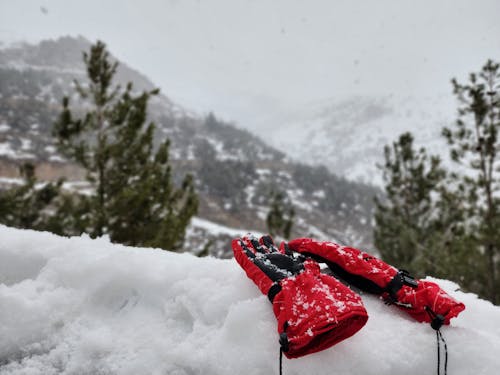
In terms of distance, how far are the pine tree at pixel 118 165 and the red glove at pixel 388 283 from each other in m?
5.04

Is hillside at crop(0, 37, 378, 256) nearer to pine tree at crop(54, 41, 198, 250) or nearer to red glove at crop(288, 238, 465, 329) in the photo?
pine tree at crop(54, 41, 198, 250)

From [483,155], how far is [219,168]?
5058cm

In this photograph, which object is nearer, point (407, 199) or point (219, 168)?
point (407, 199)

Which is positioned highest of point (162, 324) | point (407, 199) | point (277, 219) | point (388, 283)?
point (388, 283)

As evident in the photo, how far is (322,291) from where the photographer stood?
55.8 inches

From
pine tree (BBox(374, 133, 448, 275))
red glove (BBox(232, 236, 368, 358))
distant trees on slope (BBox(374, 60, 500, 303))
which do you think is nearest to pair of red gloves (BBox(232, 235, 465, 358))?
red glove (BBox(232, 236, 368, 358))

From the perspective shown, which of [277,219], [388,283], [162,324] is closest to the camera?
[162,324]

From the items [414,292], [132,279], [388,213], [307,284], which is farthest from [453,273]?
[132,279]

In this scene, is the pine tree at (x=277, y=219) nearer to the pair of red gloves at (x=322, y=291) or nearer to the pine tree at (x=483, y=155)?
the pine tree at (x=483, y=155)

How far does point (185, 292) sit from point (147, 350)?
34cm

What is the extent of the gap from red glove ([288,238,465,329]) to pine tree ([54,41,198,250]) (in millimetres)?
5035

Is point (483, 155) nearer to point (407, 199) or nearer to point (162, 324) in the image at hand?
point (407, 199)

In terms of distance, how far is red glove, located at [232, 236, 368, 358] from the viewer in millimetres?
1239

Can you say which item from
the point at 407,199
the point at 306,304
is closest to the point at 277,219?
the point at 407,199
